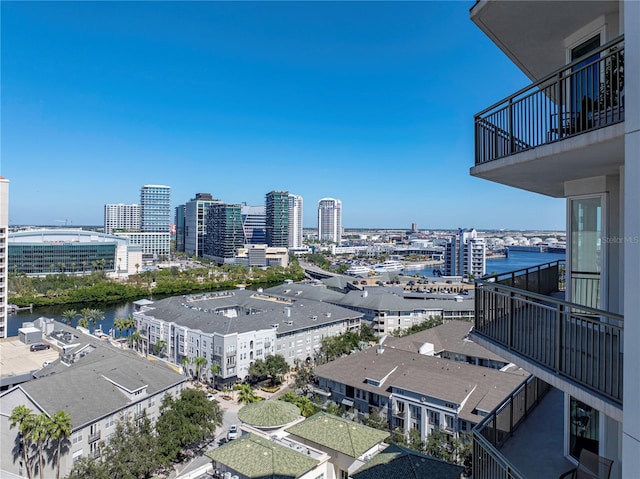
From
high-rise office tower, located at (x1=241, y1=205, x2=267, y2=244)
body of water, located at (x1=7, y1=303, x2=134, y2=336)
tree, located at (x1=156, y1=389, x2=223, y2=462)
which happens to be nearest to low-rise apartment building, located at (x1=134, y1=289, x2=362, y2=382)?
tree, located at (x1=156, y1=389, x2=223, y2=462)

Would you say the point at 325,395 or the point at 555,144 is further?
the point at 325,395

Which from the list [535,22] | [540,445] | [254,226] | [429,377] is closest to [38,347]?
[429,377]

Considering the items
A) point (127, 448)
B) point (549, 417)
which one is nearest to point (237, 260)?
point (127, 448)

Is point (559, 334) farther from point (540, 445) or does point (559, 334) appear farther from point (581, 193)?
point (540, 445)

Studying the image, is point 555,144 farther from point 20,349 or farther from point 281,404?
point 20,349

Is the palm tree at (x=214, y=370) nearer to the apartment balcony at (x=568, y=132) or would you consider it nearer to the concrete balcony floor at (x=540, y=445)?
the concrete balcony floor at (x=540, y=445)

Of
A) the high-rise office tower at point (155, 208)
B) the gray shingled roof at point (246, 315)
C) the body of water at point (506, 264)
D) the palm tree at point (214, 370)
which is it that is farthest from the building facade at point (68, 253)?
the body of water at point (506, 264)
